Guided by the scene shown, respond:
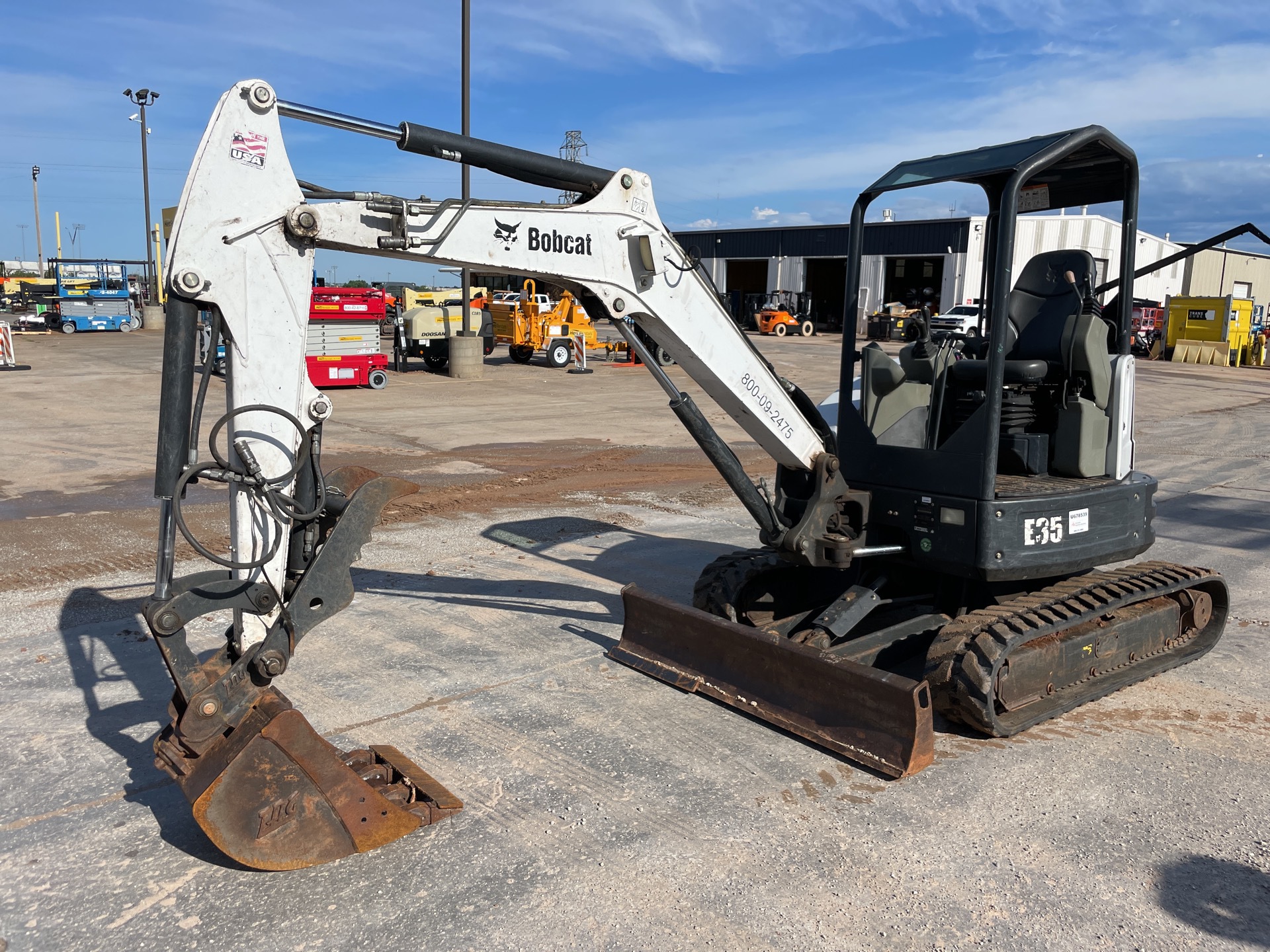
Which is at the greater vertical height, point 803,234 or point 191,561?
point 803,234

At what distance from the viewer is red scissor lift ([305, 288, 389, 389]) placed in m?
20.8

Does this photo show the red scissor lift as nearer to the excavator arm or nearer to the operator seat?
the operator seat

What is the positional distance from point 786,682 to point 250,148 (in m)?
3.49

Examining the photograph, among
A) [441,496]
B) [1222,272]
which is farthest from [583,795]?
[1222,272]

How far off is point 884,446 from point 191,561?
19.0 ft

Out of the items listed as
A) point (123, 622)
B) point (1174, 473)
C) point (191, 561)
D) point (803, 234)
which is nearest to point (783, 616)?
point (123, 622)

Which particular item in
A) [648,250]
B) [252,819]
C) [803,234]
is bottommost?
[252,819]

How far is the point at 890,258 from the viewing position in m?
54.1

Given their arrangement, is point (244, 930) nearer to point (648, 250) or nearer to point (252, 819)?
point (252, 819)

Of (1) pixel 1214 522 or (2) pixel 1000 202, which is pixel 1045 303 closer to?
(2) pixel 1000 202

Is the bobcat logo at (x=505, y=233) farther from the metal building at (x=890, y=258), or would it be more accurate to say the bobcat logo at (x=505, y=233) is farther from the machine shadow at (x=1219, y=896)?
the metal building at (x=890, y=258)

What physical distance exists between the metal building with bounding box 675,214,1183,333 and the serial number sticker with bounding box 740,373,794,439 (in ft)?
127

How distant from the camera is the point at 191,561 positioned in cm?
831

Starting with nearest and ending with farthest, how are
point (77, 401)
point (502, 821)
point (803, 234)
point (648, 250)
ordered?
point (502, 821), point (648, 250), point (77, 401), point (803, 234)
